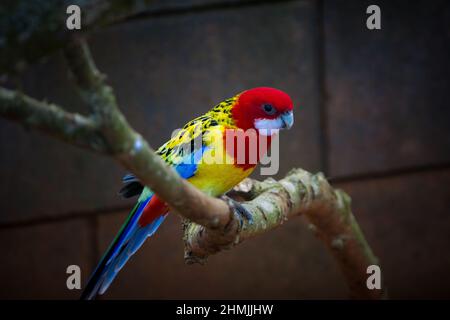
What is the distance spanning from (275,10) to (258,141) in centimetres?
176

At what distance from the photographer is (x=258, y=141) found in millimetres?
2453

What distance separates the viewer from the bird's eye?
7.93 ft

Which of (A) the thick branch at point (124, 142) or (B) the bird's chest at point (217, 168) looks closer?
(A) the thick branch at point (124, 142)

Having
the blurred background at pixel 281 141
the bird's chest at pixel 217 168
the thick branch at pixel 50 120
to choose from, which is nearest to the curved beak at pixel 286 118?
the bird's chest at pixel 217 168

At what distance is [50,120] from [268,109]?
3.94ft

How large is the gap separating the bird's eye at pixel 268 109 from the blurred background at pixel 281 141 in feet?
5.22

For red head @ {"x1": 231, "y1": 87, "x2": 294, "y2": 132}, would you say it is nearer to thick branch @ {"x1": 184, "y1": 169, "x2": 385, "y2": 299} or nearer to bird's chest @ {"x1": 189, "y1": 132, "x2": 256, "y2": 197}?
bird's chest @ {"x1": 189, "y1": 132, "x2": 256, "y2": 197}

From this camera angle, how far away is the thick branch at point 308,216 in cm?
221

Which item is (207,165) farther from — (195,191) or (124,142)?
(124,142)

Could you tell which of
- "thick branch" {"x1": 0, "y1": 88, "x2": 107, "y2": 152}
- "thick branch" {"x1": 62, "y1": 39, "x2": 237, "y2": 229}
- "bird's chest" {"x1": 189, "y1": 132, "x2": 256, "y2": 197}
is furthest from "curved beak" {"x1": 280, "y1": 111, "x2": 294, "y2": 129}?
"thick branch" {"x1": 0, "y1": 88, "x2": 107, "y2": 152}

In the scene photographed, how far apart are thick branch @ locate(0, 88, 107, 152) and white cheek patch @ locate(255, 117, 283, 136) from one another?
1.10 metres

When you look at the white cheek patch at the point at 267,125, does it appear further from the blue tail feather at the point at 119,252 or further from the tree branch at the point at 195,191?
the blue tail feather at the point at 119,252

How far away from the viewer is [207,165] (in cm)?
238

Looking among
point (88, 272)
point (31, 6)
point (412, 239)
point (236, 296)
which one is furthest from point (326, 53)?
point (31, 6)
